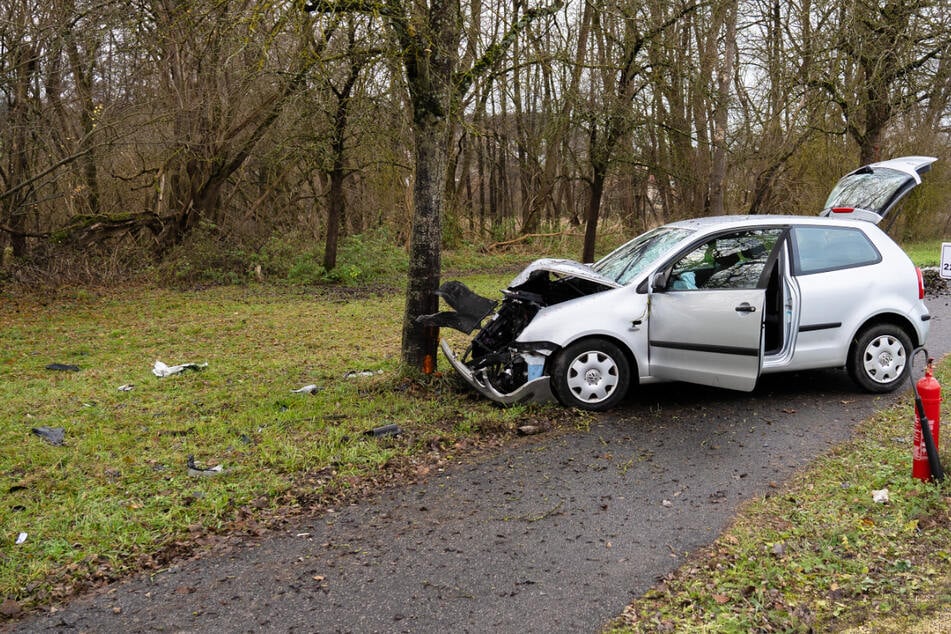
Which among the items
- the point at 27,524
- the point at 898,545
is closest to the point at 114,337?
the point at 27,524

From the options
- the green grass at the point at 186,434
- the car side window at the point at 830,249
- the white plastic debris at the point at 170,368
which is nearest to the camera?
the green grass at the point at 186,434

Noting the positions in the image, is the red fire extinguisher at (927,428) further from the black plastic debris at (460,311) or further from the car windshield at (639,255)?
the black plastic debris at (460,311)

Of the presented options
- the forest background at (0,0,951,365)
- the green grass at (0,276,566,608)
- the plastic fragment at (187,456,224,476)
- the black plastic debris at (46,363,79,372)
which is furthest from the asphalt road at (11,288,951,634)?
the forest background at (0,0,951,365)

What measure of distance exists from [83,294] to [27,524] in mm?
11635

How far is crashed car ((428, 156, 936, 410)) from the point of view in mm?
6664

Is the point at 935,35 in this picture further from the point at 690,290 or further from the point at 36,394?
the point at 36,394

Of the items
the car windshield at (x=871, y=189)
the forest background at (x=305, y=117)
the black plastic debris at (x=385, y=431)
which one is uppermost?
the forest background at (x=305, y=117)

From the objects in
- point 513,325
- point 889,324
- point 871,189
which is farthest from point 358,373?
point 871,189

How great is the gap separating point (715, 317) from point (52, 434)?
19.3 ft

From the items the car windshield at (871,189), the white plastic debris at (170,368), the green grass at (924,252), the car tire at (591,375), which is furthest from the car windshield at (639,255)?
the green grass at (924,252)

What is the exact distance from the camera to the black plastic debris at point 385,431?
6305 millimetres

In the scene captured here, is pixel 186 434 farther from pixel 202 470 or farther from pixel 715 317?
pixel 715 317

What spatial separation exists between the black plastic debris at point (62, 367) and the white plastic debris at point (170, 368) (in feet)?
3.32

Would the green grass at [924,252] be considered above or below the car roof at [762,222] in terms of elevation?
below
